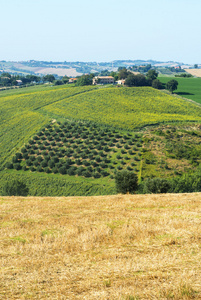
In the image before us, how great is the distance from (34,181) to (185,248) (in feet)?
190

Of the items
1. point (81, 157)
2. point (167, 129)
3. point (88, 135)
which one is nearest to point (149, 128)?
point (167, 129)

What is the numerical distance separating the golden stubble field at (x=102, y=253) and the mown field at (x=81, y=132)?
1550 inches

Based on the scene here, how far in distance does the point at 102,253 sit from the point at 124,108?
106 m

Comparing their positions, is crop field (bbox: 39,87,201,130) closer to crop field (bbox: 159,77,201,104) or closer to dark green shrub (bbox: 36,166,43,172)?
crop field (bbox: 159,77,201,104)

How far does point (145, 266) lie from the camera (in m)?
12.5

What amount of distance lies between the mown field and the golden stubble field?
39374 millimetres

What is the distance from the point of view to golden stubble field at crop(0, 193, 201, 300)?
10.8 m

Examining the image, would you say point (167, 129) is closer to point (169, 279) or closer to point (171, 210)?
point (171, 210)

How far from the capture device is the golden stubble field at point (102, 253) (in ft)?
35.4

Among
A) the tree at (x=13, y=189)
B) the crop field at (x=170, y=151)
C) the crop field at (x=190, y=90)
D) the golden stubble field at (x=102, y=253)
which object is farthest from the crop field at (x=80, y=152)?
the crop field at (x=190, y=90)

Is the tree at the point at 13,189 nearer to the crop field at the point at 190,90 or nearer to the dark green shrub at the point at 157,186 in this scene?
the dark green shrub at the point at 157,186

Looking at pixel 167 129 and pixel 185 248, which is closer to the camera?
pixel 185 248

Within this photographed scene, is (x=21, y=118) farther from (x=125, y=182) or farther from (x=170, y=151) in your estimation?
(x=125, y=182)

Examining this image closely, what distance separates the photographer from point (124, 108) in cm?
11712
